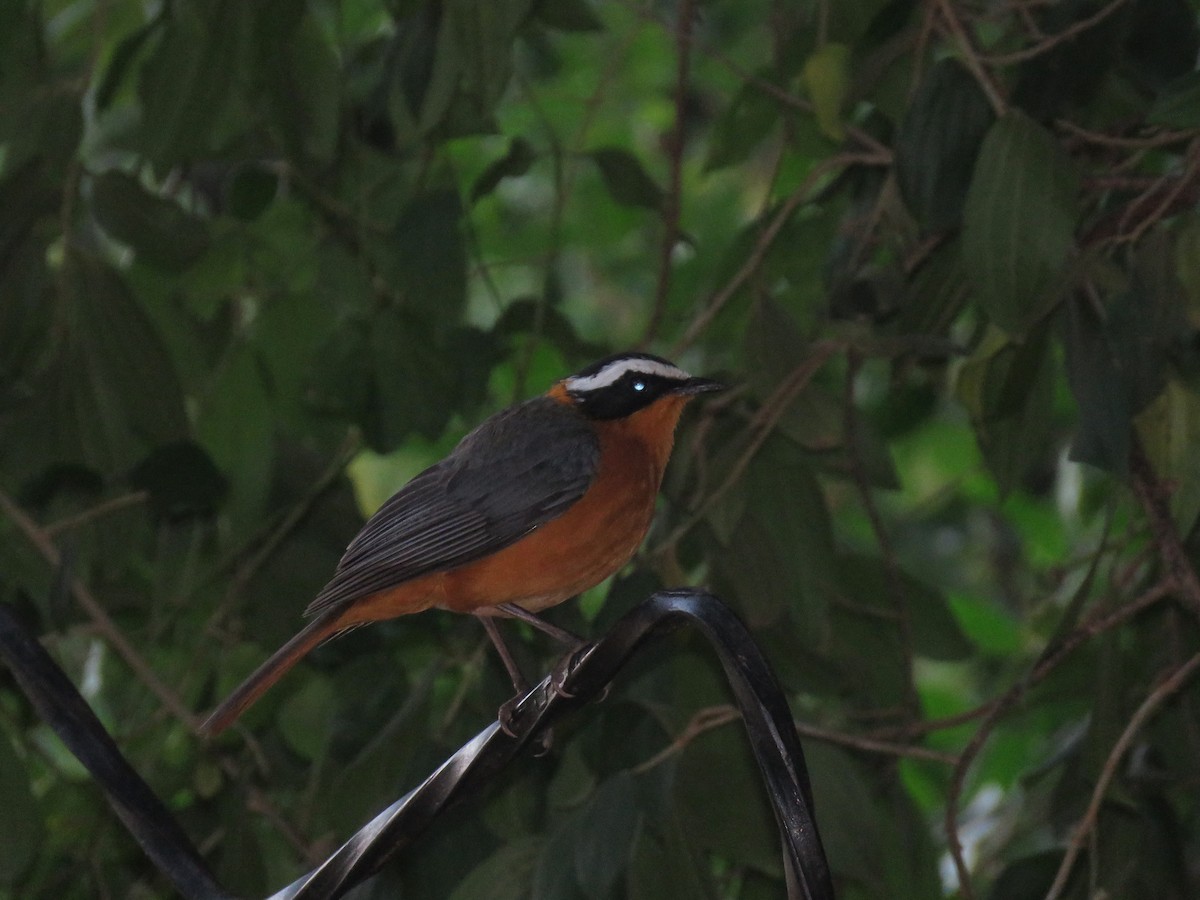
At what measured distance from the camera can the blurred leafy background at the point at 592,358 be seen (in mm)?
3441

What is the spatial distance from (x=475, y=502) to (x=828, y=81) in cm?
122

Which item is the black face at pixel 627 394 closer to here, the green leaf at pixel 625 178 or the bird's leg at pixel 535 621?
the bird's leg at pixel 535 621

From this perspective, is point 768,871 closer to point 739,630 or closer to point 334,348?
point 739,630

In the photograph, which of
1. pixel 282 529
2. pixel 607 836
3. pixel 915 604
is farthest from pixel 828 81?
pixel 282 529

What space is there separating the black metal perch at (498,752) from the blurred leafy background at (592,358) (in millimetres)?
720

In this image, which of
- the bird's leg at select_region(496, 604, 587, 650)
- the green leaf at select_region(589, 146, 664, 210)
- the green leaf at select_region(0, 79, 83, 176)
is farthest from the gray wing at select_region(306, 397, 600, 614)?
the green leaf at select_region(0, 79, 83, 176)

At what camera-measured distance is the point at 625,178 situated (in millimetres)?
4414

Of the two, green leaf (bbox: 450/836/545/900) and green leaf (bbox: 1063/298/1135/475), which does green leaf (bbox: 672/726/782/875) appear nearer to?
green leaf (bbox: 450/836/545/900)

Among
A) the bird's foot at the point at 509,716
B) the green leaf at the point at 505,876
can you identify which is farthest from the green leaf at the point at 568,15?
the green leaf at the point at 505,876

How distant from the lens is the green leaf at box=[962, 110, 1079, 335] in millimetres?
3236

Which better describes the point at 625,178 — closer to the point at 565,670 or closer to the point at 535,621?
the point at 535,621

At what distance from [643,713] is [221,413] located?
4.74ft

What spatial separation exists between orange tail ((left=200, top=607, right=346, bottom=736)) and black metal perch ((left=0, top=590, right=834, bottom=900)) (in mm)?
219

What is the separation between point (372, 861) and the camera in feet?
7.49
